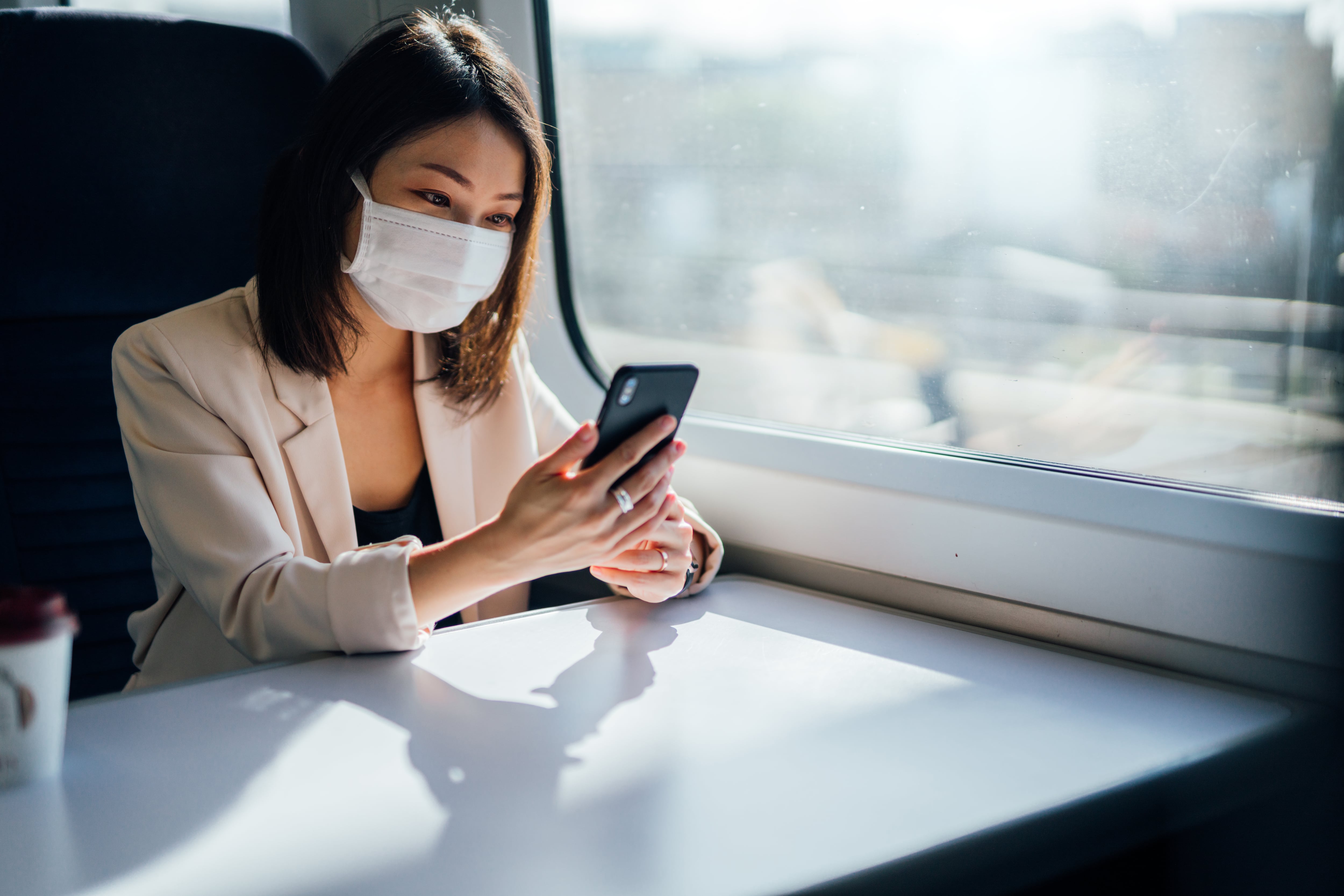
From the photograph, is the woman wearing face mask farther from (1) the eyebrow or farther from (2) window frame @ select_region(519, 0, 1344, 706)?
(2) window frame @ select_region(519, 0, 1344, 706)

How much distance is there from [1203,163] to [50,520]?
1.46 metres

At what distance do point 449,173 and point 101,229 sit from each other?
0.51 meters

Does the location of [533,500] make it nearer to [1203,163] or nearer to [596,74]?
[1203,163]

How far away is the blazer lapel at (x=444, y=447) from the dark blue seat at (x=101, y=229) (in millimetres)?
309

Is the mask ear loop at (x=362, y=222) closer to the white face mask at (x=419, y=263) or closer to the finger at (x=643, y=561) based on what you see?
the white face mask at (x=419, y=263)

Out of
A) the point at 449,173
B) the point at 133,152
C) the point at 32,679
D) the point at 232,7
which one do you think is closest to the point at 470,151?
the point at 449,173

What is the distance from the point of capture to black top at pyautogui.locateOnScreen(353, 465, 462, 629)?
4.34 ft

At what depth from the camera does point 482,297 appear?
4.17ft

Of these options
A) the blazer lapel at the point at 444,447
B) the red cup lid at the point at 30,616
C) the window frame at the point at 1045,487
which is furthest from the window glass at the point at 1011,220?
the red cup lid at the point at 30,616

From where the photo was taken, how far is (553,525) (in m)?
0.98

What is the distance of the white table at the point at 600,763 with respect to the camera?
63 centimetres

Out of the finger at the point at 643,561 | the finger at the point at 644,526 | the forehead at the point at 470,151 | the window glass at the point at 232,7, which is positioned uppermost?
the window glass at the point at 232,7

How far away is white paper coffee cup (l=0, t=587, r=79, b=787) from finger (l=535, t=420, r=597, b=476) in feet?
1.36

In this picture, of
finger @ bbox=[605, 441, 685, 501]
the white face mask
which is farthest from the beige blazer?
finger @ bbox=[605, 441, 685, 501]
